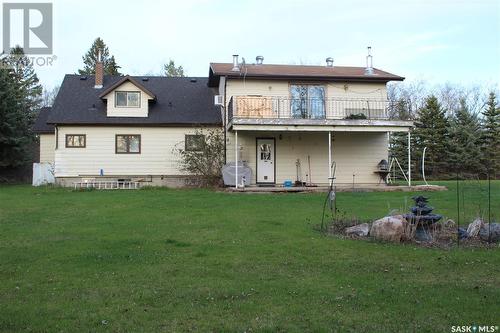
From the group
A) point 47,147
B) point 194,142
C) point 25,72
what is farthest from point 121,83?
point 25,72

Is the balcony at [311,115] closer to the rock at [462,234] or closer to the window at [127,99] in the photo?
the window at [127,99]

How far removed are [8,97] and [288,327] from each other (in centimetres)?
2847

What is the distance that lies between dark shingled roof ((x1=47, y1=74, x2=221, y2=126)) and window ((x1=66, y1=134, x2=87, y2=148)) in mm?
673

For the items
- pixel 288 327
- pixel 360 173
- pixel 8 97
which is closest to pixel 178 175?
pixel 360 173

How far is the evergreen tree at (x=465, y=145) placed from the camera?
40094 mm

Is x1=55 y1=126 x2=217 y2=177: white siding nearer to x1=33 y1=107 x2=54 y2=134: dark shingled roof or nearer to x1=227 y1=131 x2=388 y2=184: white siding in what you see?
x1=227 y1=131 x2=388 y2=184: white siding

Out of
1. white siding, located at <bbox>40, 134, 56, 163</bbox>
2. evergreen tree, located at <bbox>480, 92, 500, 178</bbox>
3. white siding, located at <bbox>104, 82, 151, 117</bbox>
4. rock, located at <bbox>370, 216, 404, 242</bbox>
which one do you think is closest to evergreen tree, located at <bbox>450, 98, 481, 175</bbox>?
evergreen tree, located at <bbox>480, 92, 500, 178</bbox>

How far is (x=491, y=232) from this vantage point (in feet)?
30.5

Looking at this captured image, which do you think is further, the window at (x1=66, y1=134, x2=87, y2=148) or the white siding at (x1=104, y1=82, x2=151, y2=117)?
the white siding at (x1=104, y1=82, x2=151, y2=117)

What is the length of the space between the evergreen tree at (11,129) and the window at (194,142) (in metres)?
11.3

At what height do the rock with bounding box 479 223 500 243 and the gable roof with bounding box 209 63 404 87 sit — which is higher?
the gable roof with bounding box 209 63 404 87

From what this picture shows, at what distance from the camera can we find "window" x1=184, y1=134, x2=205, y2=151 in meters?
23.7

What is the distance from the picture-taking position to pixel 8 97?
28641mm

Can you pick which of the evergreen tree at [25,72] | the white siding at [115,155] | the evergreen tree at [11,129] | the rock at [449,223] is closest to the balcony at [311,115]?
the white siding at [115,155]
